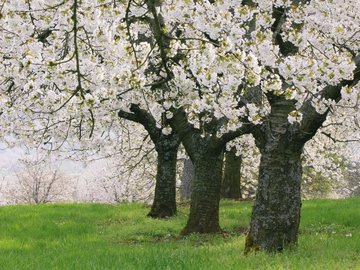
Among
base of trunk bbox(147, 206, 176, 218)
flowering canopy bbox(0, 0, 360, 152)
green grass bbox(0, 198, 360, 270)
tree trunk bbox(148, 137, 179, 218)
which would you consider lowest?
green grass bbox(0, 198, 360, 270)

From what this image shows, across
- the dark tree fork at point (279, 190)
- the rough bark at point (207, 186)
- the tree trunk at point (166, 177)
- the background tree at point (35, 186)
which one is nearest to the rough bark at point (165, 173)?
the tree trunk at point (166, 177)

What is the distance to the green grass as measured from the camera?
7.45m

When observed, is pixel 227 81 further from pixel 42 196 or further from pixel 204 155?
pixel 42 196

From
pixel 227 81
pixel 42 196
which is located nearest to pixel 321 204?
pixel 227 81

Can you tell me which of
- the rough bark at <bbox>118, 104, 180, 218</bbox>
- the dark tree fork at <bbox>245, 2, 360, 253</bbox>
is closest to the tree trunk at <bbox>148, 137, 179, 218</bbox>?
the rough bark at <bbox>118, 104, 180, 218</bbox>

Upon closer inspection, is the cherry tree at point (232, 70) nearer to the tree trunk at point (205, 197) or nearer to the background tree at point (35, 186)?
the tree trunk at point (205, 197)

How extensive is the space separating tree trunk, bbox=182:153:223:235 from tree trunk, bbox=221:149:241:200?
7.98m

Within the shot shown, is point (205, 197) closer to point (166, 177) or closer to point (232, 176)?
point (166, 177)

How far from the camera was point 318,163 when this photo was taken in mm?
27438

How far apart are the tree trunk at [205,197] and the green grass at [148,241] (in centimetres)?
45

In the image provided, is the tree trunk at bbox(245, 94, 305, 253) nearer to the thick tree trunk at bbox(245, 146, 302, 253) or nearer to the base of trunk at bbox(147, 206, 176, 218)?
the thick tree trunk at bbox(245, 146, 302, 253)

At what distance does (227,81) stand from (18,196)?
5397 centimetres

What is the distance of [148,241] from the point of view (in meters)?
11.9

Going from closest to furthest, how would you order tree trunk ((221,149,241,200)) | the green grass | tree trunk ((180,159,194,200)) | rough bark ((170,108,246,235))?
the green grass
rough bark ((170,108,246,235))
tree trunk ((221,149,241,200))
tree trunk ((180,159,194,200))
